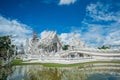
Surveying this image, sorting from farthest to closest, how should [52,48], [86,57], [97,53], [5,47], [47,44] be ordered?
[52,48] < [47,44] < [97,53] < [86,57] < [5,47]

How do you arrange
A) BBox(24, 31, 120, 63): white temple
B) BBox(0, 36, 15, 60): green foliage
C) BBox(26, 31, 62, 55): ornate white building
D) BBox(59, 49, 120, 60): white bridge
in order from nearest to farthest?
BBox(0, 36, 15, 60): green foliage, BBox(59, 49, 120, 60): white bridge, BBox(24, 31, 120, 63): white temple, BBox(26, 31, 62, 55): ornate white building

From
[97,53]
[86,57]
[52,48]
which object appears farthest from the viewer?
[52,48]

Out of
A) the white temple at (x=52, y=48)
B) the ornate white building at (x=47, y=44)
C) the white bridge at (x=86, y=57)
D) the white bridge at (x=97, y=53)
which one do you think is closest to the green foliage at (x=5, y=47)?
the white bridge at (x=86, y=57)

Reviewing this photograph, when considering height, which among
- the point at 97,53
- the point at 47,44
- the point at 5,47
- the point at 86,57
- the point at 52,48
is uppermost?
the point at 47,44

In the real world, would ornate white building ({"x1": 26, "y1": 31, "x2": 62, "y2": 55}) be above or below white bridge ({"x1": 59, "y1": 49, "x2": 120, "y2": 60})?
above

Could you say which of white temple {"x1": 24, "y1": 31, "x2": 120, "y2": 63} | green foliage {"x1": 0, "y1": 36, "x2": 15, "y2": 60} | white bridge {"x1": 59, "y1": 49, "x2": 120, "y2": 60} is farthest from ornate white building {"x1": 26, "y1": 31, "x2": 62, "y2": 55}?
green foliage {"x1": 0, "y1": 36, "x2": 15, "y2": 60}

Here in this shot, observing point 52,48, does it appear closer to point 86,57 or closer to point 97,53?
point 97,53

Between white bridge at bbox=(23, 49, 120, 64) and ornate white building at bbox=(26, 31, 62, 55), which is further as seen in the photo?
ornate white building at bbox=(26, 31, 62, 55)

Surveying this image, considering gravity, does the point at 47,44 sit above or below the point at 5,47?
above

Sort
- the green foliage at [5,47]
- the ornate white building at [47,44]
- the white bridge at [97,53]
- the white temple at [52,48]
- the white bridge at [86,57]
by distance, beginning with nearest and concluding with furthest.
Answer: the green foliage at [5,47] → the white bridge at [86,57] → the white bridge at [97,53] → the white temple at [52,48] → the ornate white building at [47,44]

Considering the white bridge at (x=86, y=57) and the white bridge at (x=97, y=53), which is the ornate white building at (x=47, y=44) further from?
→ the white bridge at (x=86, y=57)

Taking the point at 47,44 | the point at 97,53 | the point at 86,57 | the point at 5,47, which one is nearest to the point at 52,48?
the point at 47,44

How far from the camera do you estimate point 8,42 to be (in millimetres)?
32781

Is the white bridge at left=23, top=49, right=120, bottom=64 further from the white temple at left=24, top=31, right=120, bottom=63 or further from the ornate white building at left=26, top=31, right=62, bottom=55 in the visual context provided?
the ornate white building at left=26, top=31, right=62, bottom=55
